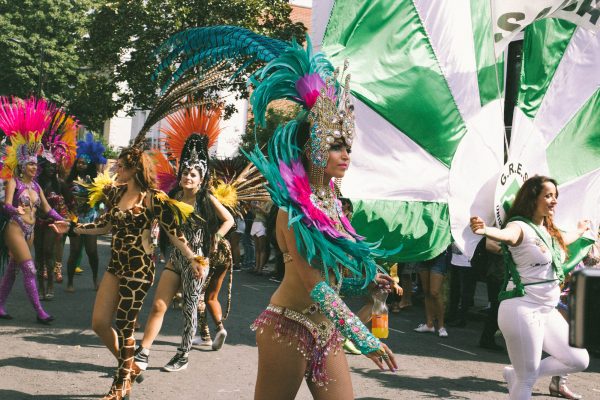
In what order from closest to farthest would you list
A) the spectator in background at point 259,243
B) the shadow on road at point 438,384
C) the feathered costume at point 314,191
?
the feathered costume at point 314,191 → the shadow on road at point 438,384 → the spectator in background at point 259,243

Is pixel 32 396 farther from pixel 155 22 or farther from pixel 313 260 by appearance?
pixel 155 22

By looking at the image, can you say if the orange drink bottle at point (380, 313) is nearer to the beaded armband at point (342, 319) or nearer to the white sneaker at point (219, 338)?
the beaded armband at point (342, 319)

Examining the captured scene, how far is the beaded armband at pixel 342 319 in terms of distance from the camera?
3.54 meters

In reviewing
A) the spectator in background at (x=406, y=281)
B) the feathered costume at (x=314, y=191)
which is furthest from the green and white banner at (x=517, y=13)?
the spectator in background at (x=406, y=281)

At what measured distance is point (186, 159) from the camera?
23.9 ft

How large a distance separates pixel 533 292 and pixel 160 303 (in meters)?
3.07

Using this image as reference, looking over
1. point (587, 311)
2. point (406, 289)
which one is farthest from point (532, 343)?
point (406, 289)

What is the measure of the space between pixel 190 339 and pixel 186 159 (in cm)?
166

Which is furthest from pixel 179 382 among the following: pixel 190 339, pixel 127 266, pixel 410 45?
pixel 410 45

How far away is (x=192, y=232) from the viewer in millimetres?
7344

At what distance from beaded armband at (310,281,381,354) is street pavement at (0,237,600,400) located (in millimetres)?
2979

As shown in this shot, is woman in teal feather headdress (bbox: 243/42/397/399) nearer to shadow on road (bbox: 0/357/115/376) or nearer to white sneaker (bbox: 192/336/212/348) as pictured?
shadow on road (bbox: 0/357/115/376)

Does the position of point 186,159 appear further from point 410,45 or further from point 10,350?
point 410,45

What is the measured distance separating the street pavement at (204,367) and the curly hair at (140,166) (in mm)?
1689
